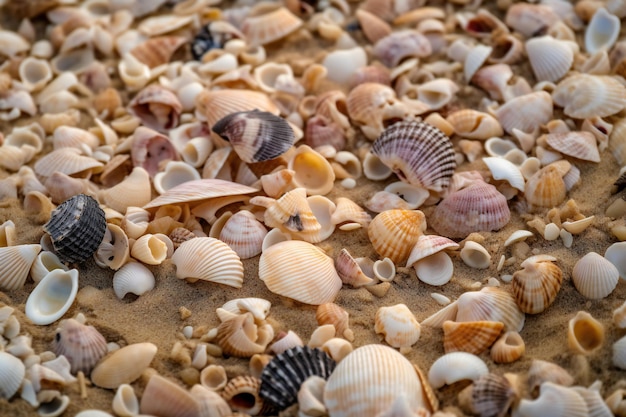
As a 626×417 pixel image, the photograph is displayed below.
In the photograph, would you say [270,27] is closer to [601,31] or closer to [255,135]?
[255,135]

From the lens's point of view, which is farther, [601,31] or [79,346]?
[601,31]

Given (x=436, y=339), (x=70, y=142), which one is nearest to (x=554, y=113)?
(x=436, y=339)

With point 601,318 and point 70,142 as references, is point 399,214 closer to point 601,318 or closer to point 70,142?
point 601,318

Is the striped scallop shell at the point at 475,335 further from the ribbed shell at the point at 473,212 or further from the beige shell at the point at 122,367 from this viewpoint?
the beige shell at the point at 122,367

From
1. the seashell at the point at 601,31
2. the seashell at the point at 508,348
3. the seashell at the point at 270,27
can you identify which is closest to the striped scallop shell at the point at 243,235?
the seashell at the point at 508,348

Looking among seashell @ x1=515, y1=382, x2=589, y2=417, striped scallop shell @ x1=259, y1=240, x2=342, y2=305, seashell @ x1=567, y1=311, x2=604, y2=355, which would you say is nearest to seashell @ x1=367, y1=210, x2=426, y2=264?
→ striped scallop shell @ x1=259, y1=240, x2=342, y2=305

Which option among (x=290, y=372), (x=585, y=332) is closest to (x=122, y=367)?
(x=290, y=372)
